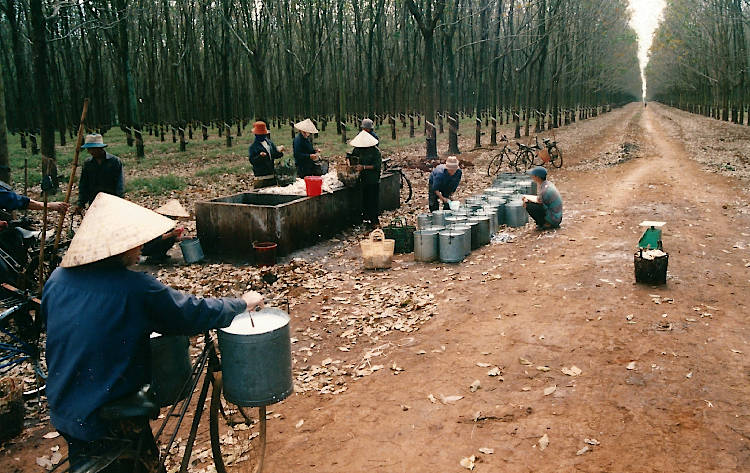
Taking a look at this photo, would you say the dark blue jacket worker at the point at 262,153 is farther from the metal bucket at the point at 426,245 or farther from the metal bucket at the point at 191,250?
the metal bucket at the point at 426,245

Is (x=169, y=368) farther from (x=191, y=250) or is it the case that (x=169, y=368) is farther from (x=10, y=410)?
(x=191, y=250)

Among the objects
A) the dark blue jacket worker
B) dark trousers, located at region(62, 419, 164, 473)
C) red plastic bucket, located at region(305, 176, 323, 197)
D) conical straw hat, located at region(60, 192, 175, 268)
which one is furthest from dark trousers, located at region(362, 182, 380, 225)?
dark trousers, located at region(62, 419, 164, 473)

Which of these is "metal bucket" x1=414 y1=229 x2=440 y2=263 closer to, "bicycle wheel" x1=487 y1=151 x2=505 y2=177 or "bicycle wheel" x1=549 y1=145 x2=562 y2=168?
"bicycle wheel" x1=487 y1=151 x2=505 y2=177

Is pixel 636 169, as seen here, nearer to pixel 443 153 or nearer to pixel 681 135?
pixel 443 153

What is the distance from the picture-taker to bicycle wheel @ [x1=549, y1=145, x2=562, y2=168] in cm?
2067

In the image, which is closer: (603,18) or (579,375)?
(579,375)

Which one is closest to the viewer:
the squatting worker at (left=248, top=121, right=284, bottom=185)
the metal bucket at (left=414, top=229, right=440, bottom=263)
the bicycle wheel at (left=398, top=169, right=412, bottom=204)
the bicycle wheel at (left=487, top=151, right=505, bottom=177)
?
the metal bucket at (left=414, top=229, right=440, bottom=263)

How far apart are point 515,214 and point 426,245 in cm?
311

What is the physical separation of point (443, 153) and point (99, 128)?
20422 mm

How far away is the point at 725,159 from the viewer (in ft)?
70.1

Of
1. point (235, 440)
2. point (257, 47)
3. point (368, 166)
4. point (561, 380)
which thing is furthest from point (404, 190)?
point (257, 47)

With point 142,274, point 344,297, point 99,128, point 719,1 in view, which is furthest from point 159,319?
point 719,1

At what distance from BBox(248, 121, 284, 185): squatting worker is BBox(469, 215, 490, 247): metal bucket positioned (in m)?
4.72

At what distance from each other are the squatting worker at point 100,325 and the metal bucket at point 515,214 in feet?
31.7
